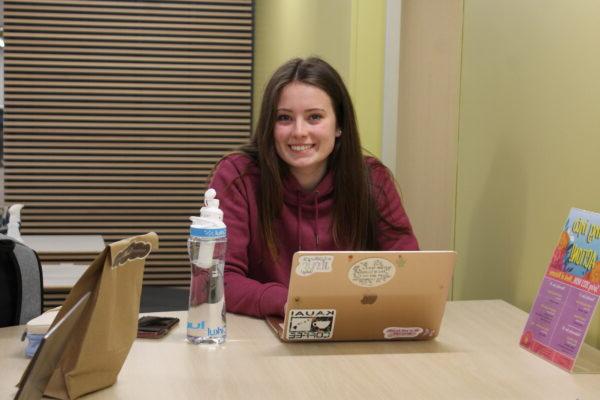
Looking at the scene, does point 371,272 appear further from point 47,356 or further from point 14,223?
point 14,223

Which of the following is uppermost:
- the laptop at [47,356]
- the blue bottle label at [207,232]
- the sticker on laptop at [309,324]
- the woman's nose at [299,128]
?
the woman's nose at [299,128]

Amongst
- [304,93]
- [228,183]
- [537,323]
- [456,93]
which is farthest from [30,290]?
[456,93]

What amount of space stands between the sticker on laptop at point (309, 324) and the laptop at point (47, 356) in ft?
1.97

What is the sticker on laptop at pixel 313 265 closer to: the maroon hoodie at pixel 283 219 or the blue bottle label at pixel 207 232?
the blue bottle label at pixel 207 232

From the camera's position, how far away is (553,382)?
1.79 m

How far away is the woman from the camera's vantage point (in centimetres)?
264

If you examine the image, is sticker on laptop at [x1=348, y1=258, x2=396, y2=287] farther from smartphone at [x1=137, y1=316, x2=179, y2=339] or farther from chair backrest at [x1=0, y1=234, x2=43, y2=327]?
chair backrest at [x1=0, y1=234, x2=43, y2=327]

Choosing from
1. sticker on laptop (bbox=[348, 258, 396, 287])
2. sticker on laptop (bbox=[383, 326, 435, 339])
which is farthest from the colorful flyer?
sticker on laptop (bbox=[348, 258, 396, 287])

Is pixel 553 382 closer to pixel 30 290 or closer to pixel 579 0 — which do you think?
pixel 579 0

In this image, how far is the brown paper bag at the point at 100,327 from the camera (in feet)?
5.04

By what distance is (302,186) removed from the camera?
275 centimetres

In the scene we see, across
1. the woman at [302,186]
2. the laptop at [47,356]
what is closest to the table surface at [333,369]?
the laptop at [47,356]

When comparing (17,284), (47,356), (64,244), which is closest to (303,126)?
(17,284)

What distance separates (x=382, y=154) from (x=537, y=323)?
2.07 meters
